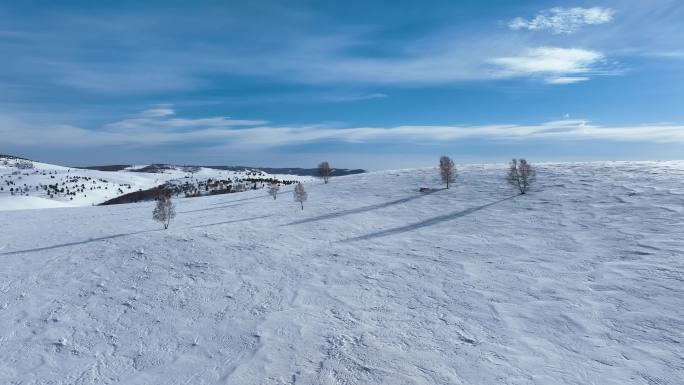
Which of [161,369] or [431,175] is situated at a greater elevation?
[431,175]

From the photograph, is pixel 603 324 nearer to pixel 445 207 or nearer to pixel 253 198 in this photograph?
pixel 445 207

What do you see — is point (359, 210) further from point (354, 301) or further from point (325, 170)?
point (325, 170)

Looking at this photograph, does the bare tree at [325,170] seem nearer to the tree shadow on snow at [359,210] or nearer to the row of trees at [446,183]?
the row of trees at [446,183]

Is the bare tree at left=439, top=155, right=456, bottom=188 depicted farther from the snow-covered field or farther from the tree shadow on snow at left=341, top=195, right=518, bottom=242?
the snow-covered field

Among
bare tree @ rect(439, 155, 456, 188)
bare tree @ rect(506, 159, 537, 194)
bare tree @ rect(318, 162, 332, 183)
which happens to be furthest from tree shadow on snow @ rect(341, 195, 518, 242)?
bare tree @ rect(318, 162, 332, 183)

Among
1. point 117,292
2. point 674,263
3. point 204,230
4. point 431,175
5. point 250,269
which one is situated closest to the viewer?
point 117,292

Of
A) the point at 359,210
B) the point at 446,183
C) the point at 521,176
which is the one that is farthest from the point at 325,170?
the point at 521,176

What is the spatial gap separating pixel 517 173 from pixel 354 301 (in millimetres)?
32700

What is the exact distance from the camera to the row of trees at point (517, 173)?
4139 cm

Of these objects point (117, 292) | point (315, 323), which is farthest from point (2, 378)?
point (315, 323)

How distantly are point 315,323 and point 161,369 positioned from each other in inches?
199

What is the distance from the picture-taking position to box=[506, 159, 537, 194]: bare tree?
41.2 m

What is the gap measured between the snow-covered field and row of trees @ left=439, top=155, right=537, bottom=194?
10188 millimetres

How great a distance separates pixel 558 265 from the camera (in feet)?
65.1
